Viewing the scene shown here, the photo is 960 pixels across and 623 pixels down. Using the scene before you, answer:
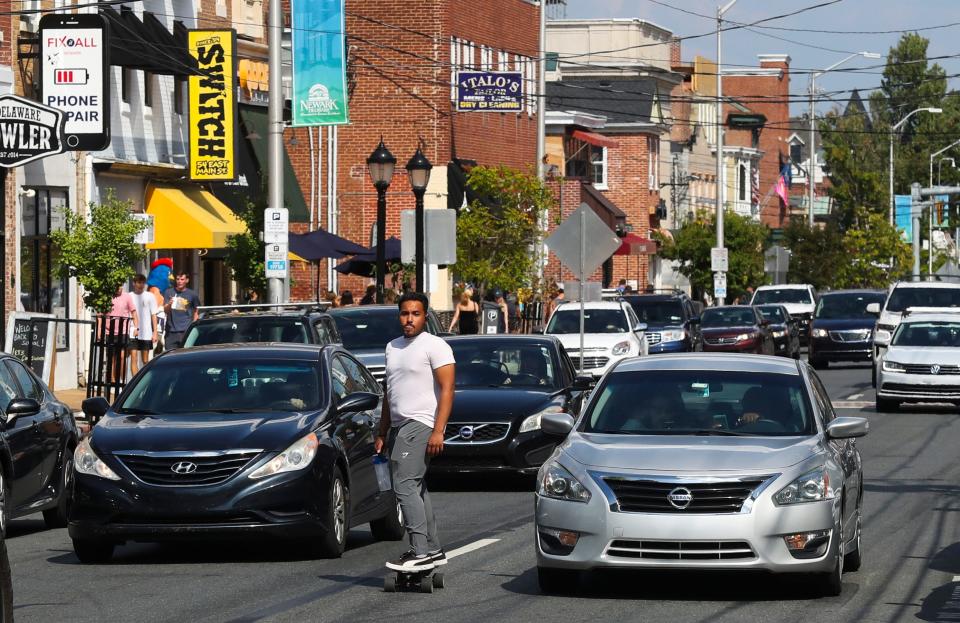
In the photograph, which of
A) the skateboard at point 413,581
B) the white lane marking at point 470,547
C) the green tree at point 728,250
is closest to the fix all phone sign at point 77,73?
the white lane marking at point 470,547

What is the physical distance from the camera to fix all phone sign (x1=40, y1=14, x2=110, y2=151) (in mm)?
29000

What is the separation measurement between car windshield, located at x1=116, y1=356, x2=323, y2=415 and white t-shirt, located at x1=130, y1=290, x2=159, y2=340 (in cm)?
1539

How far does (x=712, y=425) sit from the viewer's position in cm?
1189

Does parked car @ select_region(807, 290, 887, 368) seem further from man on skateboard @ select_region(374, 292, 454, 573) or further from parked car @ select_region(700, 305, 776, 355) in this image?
man on skateboard @ select_region(374, 292, 454, 573)

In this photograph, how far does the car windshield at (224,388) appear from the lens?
44.8 ft

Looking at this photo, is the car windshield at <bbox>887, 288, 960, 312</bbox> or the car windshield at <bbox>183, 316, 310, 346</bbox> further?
the car windshield at <bbox>887, 288, 960, 312</bbox>

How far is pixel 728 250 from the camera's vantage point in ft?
242

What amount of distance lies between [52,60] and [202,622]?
20.4 metres

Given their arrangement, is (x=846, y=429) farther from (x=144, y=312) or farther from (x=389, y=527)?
(x=144, y=312)

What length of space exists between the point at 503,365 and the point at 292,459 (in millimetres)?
7031

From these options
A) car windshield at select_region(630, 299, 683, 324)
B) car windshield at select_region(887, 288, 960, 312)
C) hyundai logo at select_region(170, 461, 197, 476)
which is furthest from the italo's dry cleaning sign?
hyundai logo at select_region(170, 461, 197, 476)

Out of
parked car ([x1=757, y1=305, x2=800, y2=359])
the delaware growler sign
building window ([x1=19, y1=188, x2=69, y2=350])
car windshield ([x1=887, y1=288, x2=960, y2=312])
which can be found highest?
the delaware growler sign

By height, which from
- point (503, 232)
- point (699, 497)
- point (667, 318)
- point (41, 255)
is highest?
point (503, 232)

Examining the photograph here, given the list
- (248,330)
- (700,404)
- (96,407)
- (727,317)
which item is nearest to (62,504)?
(96,407)
